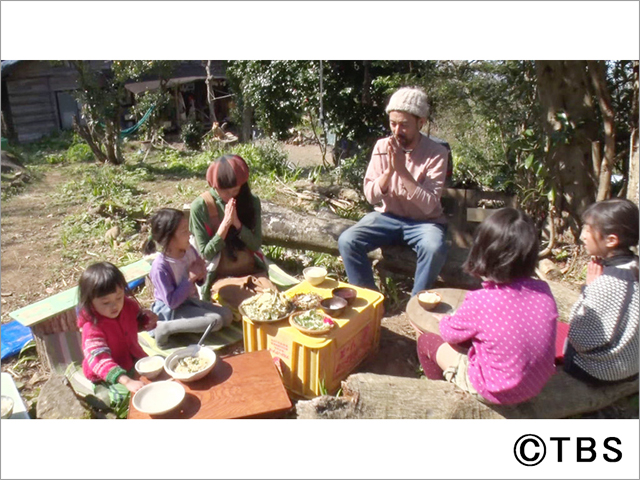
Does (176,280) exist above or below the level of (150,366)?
above

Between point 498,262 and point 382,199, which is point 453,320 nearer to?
point 498,262

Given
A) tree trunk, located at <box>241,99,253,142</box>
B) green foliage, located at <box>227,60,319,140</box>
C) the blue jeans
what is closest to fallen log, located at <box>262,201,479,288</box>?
the blue jeans

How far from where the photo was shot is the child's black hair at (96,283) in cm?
301

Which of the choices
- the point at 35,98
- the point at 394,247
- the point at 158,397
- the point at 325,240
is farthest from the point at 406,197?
the point at 35,98

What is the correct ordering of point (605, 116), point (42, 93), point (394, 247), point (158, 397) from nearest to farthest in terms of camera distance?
point (158, 397)
point (394, 247)
point (605, 116)
point (42, 93)

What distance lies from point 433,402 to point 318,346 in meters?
0.77

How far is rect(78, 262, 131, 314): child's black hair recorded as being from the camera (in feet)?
9.88

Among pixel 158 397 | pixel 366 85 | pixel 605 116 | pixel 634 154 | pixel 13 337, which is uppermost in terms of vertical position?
pixel 366 85

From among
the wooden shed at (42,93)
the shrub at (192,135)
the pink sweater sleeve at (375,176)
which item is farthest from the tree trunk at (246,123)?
the pink sweater sleeve at (375,176)

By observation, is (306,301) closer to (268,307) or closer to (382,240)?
(268,307)

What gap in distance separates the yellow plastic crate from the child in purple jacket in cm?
55

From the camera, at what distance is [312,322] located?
3.37 meters

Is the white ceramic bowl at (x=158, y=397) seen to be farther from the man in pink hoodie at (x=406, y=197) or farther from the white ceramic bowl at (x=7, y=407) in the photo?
the man in pink hoodie at (x=406, y=197)

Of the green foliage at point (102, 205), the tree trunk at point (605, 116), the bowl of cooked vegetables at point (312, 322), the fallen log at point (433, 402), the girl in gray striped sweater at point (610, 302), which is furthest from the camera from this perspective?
the green foliage at point (102, 205)
